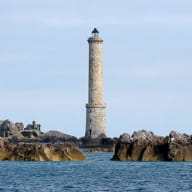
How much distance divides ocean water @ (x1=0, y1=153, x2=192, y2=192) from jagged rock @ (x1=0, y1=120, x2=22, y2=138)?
2123 inches

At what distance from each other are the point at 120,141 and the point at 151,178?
551 inches

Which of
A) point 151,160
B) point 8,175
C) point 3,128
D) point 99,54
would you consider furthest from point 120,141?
point 3,128

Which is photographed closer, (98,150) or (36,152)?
(36,152)

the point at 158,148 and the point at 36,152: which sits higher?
the point at 158,148

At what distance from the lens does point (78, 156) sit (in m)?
72.6

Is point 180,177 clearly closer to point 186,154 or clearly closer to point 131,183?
point 131,183

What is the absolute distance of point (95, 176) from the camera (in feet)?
189

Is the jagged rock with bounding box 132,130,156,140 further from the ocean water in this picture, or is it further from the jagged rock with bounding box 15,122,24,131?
the jagged rock with bounding box 15,122,24,131

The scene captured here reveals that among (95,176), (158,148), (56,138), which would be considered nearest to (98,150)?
(56,138)

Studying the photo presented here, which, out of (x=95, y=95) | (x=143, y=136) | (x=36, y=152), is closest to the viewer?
(x=36, y=152)

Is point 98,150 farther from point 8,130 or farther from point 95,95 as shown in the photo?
point 8,130

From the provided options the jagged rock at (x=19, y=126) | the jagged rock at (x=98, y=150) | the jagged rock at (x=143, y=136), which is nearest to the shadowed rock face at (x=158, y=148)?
the jagged rock at (x=143, y=136)

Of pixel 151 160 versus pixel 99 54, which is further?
pixel 99 54

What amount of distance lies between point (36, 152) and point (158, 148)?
31.1 ft
